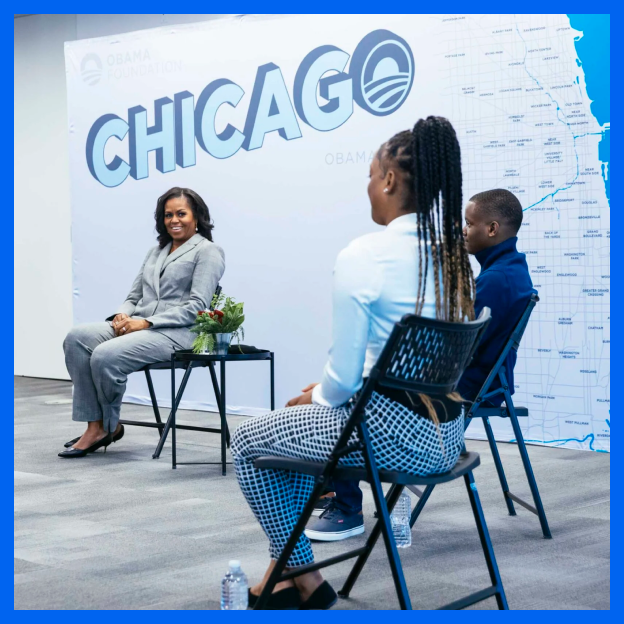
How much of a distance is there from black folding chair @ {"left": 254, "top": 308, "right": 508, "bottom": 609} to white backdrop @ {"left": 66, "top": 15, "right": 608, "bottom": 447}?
3005 mm

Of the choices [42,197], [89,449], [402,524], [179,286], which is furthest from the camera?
[42,197]

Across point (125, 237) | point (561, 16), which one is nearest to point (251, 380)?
point (125, 237)

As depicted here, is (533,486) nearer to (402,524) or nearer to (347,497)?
(402,524)

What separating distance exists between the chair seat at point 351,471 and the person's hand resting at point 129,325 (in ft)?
8.78

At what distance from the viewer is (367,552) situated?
245cm

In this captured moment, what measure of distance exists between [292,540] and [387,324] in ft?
1.73

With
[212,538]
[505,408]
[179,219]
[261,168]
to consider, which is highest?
[261,168]

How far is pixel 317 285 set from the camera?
5.89 metres

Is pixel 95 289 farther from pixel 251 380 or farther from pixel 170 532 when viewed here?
pixel 170 532

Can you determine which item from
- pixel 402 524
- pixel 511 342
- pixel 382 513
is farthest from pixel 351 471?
pixel 511 342

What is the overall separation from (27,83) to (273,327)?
406 centimetres

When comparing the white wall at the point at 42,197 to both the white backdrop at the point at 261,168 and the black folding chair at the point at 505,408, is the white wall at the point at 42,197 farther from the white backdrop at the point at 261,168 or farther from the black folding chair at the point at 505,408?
the black folding chair at the point at 505,408

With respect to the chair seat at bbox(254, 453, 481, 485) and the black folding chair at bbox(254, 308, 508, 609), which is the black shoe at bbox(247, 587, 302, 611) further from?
the chair seat at bbox(254, 453, 481, 485)

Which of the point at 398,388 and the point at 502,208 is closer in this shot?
the point at 398,388
